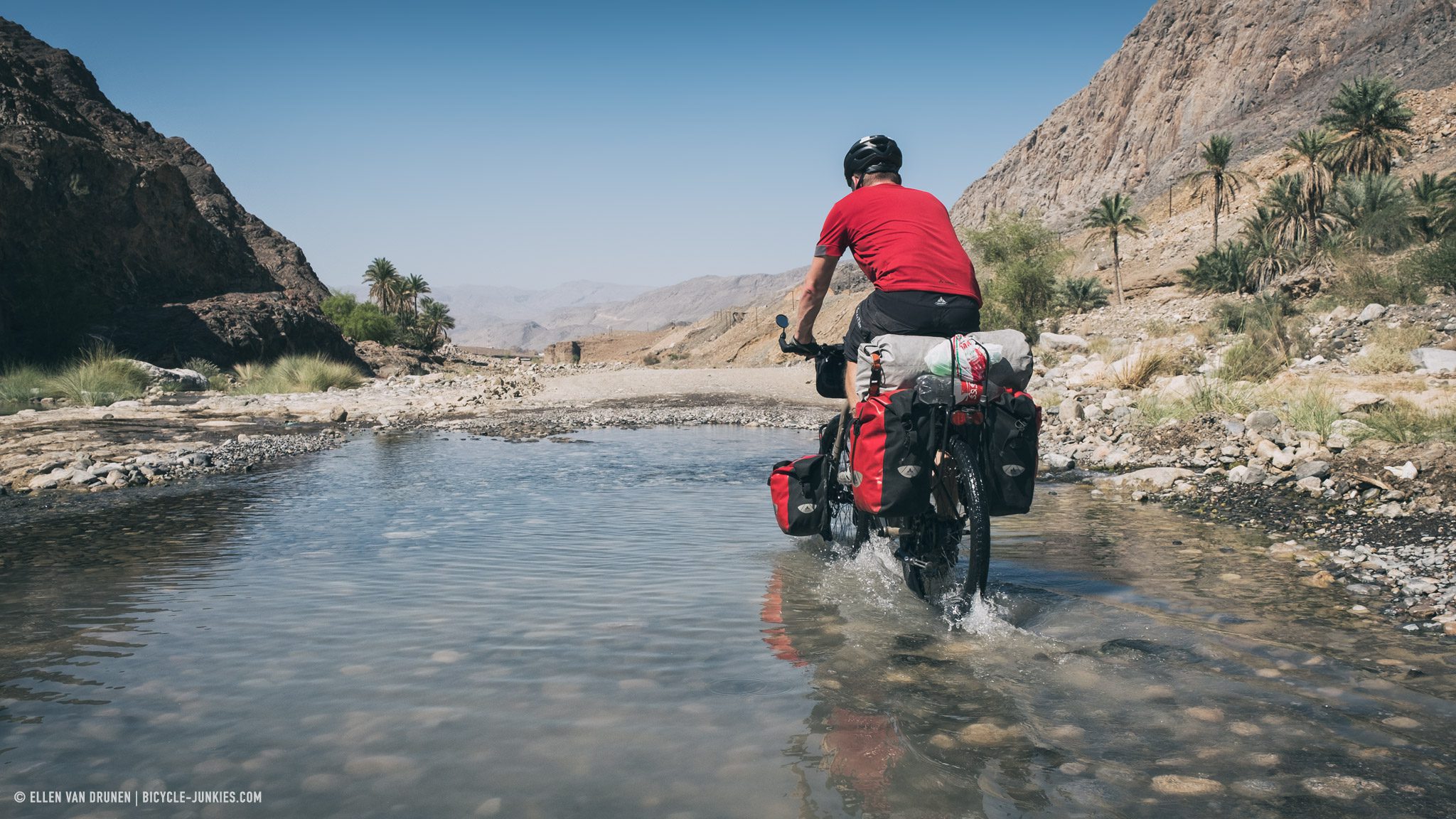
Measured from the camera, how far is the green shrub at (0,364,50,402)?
17.1 m

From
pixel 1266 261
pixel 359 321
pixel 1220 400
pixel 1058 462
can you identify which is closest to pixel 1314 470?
pixel 1058 462

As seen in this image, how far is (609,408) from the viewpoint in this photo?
21.7m

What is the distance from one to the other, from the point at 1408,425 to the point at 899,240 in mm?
6297

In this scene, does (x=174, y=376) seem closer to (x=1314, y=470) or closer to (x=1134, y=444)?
(x=1134, y=444)

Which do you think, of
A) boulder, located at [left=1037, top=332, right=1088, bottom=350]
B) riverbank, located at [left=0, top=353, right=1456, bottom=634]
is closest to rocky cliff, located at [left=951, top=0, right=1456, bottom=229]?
boulder, located at [left=1037, top=332, right=1088, bottom=350]

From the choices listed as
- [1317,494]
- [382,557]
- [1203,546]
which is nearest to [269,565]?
[382,557]

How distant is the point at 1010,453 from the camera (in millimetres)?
3998

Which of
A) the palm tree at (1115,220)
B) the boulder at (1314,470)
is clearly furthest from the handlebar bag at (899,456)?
the palm tree at (1115,220)

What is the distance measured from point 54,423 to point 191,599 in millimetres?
13155

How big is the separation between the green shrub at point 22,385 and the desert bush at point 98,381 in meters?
0.18

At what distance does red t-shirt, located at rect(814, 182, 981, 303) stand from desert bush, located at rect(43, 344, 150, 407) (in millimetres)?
18998

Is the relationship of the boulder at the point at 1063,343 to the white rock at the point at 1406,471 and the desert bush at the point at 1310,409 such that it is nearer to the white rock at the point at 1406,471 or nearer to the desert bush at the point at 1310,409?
the desert bush at the point at 1310,409

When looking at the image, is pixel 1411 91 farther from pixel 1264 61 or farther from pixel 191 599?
pixel 191 599

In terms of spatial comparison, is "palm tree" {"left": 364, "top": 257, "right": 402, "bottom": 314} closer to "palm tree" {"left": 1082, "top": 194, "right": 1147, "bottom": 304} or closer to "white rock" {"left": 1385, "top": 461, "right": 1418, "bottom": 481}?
"palm tree" {"left": 1082, "top": 194, "right": 1147, "bottom": 304}
